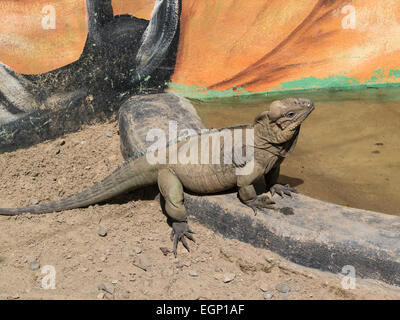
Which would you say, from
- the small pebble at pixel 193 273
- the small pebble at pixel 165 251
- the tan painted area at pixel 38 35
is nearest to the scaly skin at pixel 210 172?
the small pebble at pixel 165 251

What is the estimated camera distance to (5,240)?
4.79m

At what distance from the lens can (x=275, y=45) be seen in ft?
26.3

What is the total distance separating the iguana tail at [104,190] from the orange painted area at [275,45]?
3.24 meters

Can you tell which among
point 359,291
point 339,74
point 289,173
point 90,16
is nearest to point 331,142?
point 289,173

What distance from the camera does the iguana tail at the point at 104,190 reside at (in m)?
5.04

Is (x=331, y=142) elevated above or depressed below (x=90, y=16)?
below

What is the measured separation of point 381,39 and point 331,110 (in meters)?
2.14

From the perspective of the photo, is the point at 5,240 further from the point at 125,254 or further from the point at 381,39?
the point at 381,39

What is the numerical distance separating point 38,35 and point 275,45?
13.9ft

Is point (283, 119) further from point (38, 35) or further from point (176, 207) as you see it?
point (38, 35)

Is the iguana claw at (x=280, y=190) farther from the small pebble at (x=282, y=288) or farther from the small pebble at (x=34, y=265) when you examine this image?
the small pebble at (x=34, y=265)

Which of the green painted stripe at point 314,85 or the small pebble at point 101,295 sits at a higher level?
the green painted stripe at point 314,85

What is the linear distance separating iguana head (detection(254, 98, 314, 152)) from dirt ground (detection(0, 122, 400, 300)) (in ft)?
3.79

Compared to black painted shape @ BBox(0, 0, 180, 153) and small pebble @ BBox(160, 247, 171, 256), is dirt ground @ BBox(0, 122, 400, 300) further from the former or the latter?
black painted shape @ BBox(0, 0, 180, 153)
